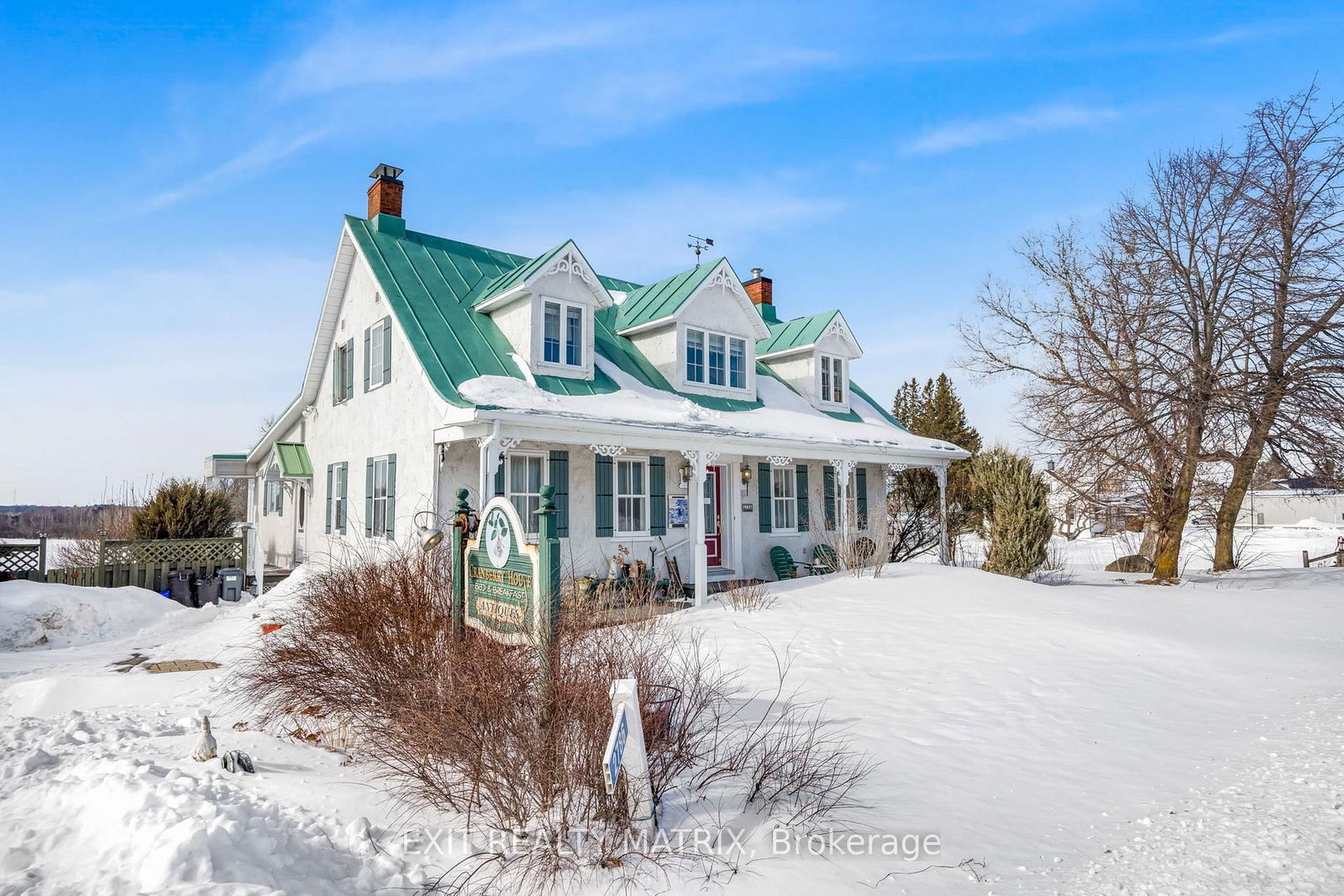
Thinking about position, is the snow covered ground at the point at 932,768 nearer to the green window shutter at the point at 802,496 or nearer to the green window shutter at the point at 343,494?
the green window shutter at the point at 343,494

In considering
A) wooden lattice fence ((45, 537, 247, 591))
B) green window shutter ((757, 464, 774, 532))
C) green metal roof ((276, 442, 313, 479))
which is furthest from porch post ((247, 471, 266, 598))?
green window shutter ((757, 464, 774, 532))

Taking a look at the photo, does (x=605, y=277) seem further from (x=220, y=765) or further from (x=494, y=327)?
(x=220, y=765)

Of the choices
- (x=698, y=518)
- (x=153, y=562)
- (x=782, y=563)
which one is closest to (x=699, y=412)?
(x=698, y=518)

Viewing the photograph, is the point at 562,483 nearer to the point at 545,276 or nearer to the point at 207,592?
the point at 545,276

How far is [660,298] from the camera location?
15.7 metres

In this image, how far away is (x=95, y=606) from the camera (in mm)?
12023

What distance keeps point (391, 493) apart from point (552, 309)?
414cm

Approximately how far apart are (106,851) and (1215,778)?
255 inches

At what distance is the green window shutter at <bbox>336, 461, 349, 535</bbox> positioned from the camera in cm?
1461

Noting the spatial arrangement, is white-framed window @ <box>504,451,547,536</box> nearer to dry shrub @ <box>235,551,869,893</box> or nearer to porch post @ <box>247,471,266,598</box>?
dry shrub @ <box>235,551,869,893</box>

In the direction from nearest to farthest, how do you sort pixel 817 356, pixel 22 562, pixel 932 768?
pixel 932 768
pixel 22 562
pixel 817 356

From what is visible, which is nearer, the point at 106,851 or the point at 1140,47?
the point at 106,851

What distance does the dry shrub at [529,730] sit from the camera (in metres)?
3.82

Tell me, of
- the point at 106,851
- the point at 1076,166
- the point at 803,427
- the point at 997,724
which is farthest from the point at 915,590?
the point at 106,851
